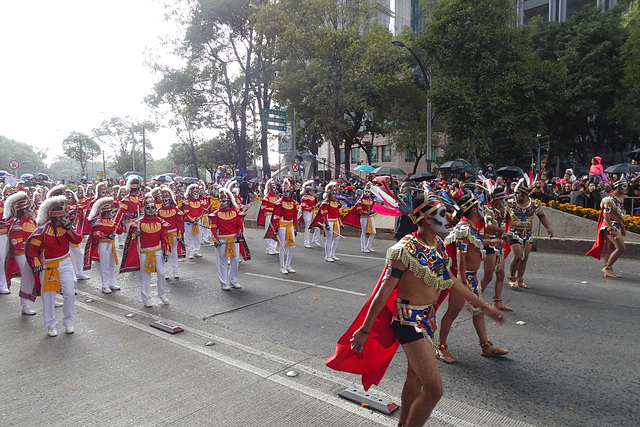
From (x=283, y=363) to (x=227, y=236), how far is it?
402 cm

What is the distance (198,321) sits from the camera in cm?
672

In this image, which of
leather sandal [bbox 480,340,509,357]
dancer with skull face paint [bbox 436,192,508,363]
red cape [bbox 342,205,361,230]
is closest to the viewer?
dancer with skull face paint [bbox 436,192,508,363]

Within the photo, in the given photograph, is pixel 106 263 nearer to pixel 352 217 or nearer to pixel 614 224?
pixel 352 217

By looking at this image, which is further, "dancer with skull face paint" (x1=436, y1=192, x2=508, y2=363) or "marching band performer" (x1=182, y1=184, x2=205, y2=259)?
"marching band performer" (x1=182, y1=184, x2=205, y2=259)

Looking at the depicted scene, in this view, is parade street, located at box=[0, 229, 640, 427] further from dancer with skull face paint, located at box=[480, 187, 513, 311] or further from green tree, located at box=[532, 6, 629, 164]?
green tree, located at box=[532, 6, 629, 164]

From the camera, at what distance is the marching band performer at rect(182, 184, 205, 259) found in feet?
→ 42.7

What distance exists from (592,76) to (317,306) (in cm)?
2715

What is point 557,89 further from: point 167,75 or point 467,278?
point 167,75

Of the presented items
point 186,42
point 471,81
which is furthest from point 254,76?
point 471,81

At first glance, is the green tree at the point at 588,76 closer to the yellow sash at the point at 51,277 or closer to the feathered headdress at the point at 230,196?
the feathered headdress at the point at 230,196

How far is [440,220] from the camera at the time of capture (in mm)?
Answer: 3252

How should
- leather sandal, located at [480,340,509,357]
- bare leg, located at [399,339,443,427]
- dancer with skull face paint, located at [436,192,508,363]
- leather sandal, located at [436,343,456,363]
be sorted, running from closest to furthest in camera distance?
bare leg, located at [399,339,443,427]
dancer with skull face paint, located at [436,192,508,363]
leather sandal, located at [436,343,456,363]
leather sandal, located at [480,340,509,357]

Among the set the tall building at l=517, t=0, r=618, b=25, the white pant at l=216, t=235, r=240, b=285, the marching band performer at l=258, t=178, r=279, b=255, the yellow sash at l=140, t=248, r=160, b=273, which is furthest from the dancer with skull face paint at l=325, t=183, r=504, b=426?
the tall building at l=517, t=0, r=618, b=25

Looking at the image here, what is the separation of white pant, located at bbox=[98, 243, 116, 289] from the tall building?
38.4 m
